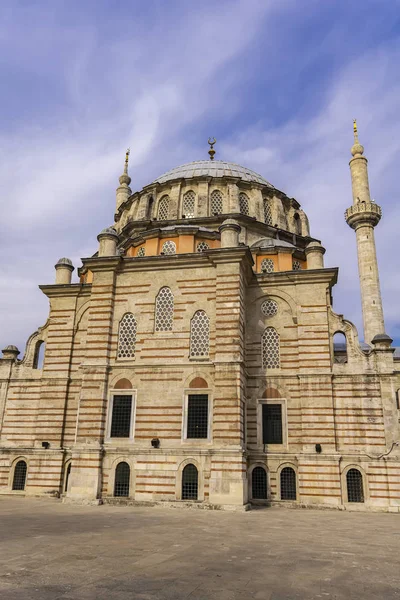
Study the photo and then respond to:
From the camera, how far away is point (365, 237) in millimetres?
32312

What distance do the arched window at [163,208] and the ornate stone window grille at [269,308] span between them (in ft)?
31.1

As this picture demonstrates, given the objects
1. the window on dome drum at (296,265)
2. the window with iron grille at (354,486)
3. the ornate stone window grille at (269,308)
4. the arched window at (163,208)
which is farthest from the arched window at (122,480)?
the arched window at (163,208)

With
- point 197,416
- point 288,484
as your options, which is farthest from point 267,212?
point 288,484

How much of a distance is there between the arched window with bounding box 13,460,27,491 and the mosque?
55mm

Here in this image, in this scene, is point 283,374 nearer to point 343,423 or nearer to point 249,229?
point 343,423

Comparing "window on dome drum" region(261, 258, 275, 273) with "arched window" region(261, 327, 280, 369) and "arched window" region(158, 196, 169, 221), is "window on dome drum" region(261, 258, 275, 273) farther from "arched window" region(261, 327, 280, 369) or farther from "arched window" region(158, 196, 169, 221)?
"arched window" region(158, 196, 169, 221)

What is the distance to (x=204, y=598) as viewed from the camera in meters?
5.90

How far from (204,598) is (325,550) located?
4402 mm

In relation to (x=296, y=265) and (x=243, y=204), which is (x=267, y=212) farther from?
(x=296, y=265)

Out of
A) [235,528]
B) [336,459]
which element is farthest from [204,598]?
[336,459]

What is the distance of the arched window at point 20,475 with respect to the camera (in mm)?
21172

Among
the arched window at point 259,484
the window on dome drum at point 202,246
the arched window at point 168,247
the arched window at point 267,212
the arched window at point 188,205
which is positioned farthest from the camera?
the arched window at point 267,212

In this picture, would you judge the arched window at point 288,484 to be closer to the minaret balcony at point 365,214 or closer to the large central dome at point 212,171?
the large central dome at point 212,171

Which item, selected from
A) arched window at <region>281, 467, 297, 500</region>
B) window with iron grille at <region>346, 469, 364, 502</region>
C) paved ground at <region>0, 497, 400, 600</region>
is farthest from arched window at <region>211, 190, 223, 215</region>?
paved ground at <region>0, 497, 400, 600</region>
